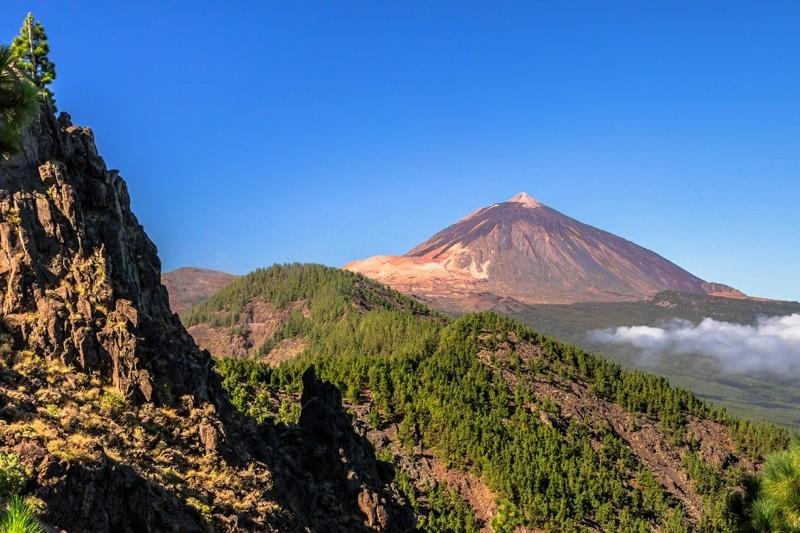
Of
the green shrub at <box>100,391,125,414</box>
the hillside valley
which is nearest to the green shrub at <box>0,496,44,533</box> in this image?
the hillside valley

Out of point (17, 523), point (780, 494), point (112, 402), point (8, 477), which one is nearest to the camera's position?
point (17, 523)

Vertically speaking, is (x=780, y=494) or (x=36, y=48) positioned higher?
(x=36, y=48)

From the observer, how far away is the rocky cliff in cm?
2111

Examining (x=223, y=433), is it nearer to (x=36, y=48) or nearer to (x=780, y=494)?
(x=780, y=494)

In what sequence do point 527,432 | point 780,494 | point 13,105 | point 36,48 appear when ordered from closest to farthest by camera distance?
point 13,105 → point 780,494 → point 36,48 → point 527,432

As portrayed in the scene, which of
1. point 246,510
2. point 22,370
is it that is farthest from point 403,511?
point 22,370

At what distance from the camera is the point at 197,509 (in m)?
24.7

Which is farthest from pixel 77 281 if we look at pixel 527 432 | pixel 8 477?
pixel 527 432

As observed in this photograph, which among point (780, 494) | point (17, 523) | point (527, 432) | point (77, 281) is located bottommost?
point (527, 432)

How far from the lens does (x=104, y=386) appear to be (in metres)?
27.5

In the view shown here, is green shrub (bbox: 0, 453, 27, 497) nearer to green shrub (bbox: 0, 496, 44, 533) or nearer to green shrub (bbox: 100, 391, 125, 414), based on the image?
green shrub (bbox: 0, 496, 44, 533)

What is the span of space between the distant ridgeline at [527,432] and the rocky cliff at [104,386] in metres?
43.8

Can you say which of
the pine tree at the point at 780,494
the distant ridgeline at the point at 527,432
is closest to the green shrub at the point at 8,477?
the pine tree at the point at 780,494

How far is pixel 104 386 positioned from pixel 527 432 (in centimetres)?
7251
